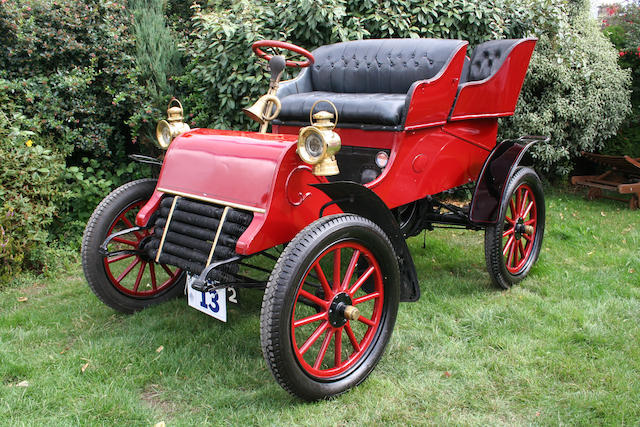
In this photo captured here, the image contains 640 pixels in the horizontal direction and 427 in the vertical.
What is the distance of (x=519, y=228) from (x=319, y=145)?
6.51 ft

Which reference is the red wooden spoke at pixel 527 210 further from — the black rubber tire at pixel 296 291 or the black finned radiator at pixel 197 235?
the black finned radiator at pixel 197 235

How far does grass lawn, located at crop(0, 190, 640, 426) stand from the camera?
2.31 metres

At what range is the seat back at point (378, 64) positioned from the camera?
3.49 metres

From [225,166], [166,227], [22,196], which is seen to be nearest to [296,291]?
[225,166]

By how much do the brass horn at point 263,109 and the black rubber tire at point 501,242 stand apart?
1526mm

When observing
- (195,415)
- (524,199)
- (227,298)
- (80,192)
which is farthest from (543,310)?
(80,192)

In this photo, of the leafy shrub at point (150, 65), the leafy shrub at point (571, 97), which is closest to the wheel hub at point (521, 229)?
the leafy shrub at point (571, 97)

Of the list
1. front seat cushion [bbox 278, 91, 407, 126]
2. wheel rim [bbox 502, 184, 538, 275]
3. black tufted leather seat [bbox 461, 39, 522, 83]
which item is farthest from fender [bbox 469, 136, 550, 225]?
front seat cushion [bbox 278, 91, 407, 126]

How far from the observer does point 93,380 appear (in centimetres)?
253

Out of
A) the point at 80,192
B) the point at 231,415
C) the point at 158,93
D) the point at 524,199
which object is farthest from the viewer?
the point at 158,93

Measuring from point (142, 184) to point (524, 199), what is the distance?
253 cm

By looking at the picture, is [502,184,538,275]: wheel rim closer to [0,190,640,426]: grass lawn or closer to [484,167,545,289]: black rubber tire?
[484,167,545,289]: black rubber tire

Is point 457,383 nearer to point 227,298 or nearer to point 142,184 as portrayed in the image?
point 227,298

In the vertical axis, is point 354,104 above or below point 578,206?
above
